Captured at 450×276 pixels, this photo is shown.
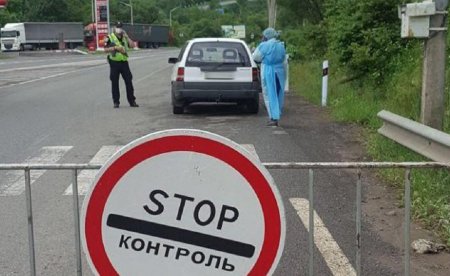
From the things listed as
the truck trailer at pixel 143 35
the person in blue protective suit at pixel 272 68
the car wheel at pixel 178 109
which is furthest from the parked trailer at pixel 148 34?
the person in blue protective suit at pixel 272 68

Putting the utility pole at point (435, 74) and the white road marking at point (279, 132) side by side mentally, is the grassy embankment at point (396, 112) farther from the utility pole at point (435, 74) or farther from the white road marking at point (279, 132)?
the white road marking at point (279, 132)

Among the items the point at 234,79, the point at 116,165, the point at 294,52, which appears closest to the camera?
the point at 116,165

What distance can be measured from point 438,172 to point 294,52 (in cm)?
2248

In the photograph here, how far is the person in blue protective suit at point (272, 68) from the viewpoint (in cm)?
1175

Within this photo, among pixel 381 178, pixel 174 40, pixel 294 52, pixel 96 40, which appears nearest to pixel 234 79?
pixel 381 178

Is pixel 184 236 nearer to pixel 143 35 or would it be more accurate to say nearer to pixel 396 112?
pixel 396 112

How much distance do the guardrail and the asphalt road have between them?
760 millimetres

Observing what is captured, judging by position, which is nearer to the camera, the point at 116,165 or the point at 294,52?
the point at 116,165

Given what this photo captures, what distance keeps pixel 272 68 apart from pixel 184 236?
30.5 ft

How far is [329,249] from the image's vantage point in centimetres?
519

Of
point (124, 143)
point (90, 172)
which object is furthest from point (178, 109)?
point (90, 172)

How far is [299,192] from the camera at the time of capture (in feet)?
23.0

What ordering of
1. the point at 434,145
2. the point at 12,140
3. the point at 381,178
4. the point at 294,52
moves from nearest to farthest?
1. the point at 434,145
2. the point at 381,178
3. the point at 12,140
4. the point at 294,52

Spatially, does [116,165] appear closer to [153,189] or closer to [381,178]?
[153,189]
